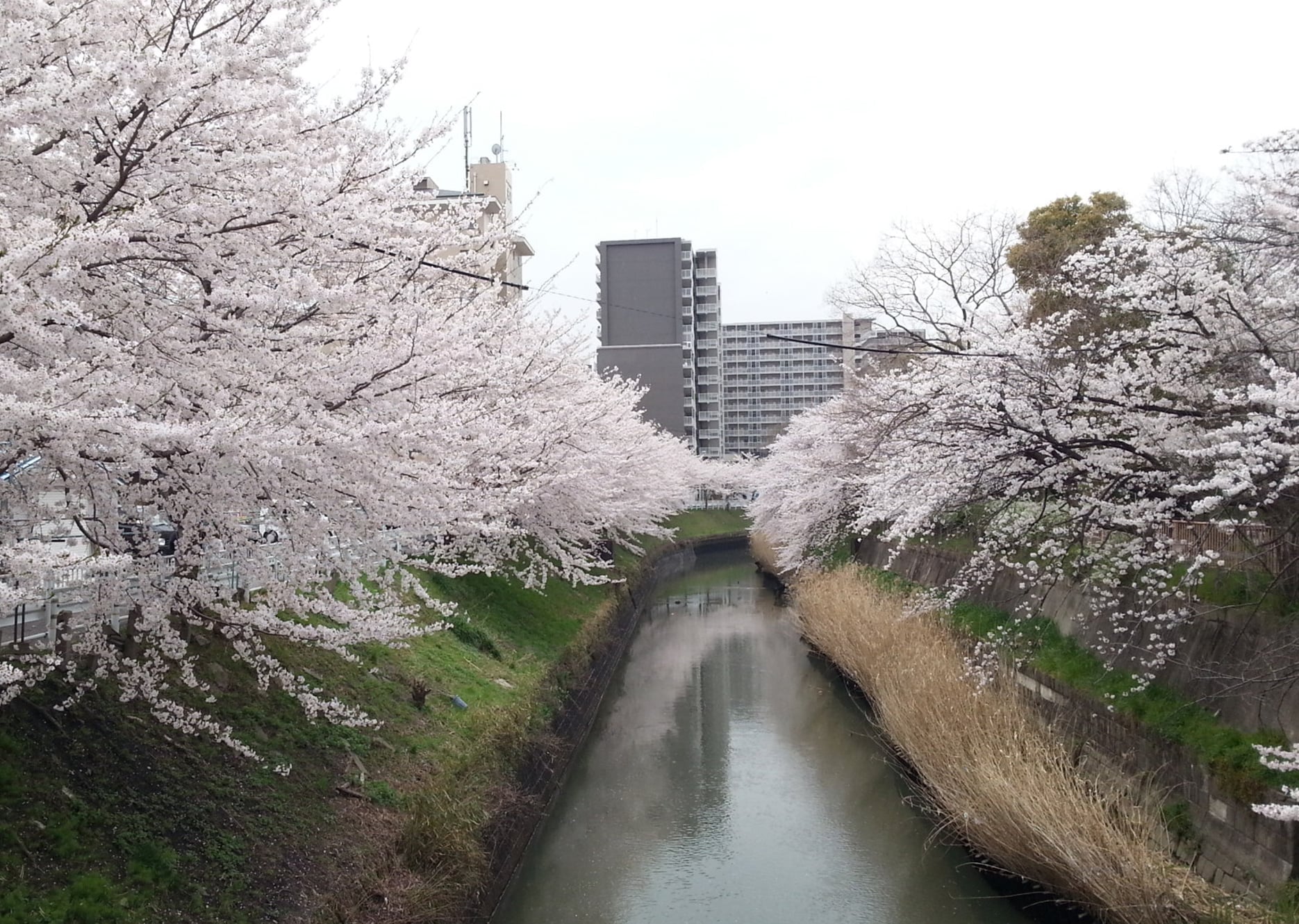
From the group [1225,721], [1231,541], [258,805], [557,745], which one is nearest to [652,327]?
[557,745]

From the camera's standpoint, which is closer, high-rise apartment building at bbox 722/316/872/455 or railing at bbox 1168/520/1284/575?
railing at bbox 1168/520/1284/575

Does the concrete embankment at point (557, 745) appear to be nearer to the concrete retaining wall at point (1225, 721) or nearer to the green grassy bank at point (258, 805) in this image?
the green grassy bank at point (258, 805)

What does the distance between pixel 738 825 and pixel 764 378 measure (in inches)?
3184

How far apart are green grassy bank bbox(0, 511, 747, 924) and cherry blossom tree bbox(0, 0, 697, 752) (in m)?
0.39

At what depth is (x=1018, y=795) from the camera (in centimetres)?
762

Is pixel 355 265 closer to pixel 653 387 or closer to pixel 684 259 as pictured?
pixel 653 387

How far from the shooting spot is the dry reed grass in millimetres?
6570

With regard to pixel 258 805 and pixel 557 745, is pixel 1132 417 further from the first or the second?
pixel 557 745

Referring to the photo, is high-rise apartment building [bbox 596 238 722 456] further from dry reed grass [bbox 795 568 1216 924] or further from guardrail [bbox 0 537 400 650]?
guardrail [bbox 0 537 400 650]

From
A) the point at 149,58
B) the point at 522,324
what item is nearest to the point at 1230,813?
the point at 149,58

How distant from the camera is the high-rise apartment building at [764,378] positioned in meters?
87.6

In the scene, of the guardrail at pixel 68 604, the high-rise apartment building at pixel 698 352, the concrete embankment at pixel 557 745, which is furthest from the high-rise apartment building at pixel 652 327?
the guardrail at pixel 68 604

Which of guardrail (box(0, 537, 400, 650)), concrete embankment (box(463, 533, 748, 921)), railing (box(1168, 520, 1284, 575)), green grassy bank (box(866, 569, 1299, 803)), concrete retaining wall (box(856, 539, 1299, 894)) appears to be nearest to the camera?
guardrail (box(0, 537, 400, 650))

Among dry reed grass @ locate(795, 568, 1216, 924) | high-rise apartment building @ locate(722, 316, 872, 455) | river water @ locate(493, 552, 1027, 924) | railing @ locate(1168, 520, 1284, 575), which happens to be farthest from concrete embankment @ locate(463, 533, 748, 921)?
high-rise apartment building @ locate(722, 316, 872, 455)
